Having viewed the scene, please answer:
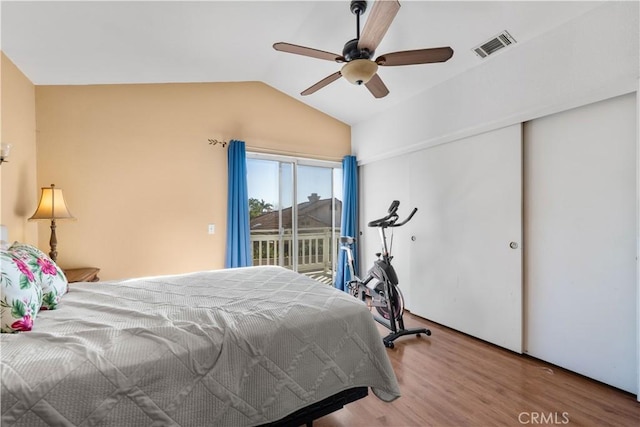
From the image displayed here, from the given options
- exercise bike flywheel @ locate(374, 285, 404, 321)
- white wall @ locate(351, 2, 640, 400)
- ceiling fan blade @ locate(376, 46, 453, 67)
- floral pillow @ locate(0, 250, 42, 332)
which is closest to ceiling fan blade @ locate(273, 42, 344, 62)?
ceiling fan blade @ locate(376, 46, 453, 67)

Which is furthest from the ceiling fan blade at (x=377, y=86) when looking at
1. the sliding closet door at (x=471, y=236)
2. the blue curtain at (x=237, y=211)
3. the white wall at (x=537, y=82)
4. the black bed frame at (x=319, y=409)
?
the black bed frame at (x=319, y=409)

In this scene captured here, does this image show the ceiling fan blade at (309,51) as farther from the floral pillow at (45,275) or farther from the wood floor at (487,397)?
the wood floor at (487,397)

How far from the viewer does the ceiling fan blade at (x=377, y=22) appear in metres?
1.57

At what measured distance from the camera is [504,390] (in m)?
2.04

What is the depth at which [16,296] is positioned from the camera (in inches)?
48.1

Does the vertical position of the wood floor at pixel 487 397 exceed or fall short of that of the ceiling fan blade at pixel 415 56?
it falls short

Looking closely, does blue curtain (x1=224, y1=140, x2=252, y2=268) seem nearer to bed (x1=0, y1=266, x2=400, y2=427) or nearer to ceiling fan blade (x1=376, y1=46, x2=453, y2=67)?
bed (x1=0, y1=266, x2=400, y2=427)

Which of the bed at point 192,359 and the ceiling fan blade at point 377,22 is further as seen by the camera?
the ceiling fan blade at point 377,22

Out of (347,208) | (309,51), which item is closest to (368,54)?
(309,51)

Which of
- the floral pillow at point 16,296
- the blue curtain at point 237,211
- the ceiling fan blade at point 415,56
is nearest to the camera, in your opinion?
the floral pillow at point 16,296

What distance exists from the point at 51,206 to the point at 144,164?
93 centimetres

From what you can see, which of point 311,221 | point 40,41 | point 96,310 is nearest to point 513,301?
point 311,221

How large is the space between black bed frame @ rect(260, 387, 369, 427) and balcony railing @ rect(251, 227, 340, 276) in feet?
8.82

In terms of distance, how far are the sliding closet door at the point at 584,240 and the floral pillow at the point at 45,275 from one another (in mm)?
3356
